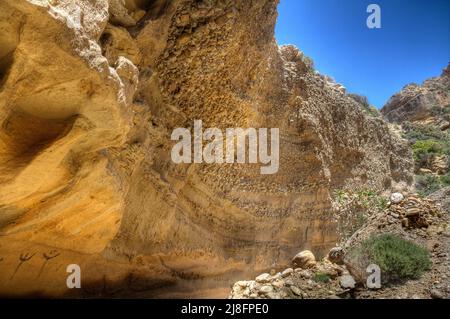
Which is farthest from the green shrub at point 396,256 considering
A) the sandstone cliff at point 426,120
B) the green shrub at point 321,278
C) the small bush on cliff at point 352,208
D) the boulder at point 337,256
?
the sandstone cliff at point 426,120

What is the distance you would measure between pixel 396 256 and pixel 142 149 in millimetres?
3761

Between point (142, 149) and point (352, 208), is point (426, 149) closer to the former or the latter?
point (352, 208)

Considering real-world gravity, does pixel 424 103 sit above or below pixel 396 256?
above

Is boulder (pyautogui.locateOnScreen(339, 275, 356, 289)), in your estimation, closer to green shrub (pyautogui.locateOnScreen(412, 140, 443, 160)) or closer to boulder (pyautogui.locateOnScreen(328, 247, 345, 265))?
boulder (pyautogui.locateOnScreen(328, 247, 345, 265))

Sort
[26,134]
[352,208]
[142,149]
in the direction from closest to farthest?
[26,134] < [142,149] < [352,208]

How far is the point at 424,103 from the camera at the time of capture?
22.3 metres

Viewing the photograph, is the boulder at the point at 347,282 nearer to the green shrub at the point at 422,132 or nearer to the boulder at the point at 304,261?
the boulder at the point at 304,261

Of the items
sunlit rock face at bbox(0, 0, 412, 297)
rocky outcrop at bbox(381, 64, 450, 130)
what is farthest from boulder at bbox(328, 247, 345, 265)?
rocky outcrop at bbox(381, 64, 450, 130)

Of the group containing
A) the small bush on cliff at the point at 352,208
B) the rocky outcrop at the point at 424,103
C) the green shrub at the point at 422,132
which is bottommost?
the small bush on cliff at the point at 352,208

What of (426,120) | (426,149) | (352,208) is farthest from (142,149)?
(426,120)

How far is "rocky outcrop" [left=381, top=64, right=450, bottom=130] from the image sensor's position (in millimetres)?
21689

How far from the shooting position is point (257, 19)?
5.54 m

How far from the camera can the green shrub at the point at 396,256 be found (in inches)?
183

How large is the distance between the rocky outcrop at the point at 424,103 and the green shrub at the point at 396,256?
19136 millimetres
